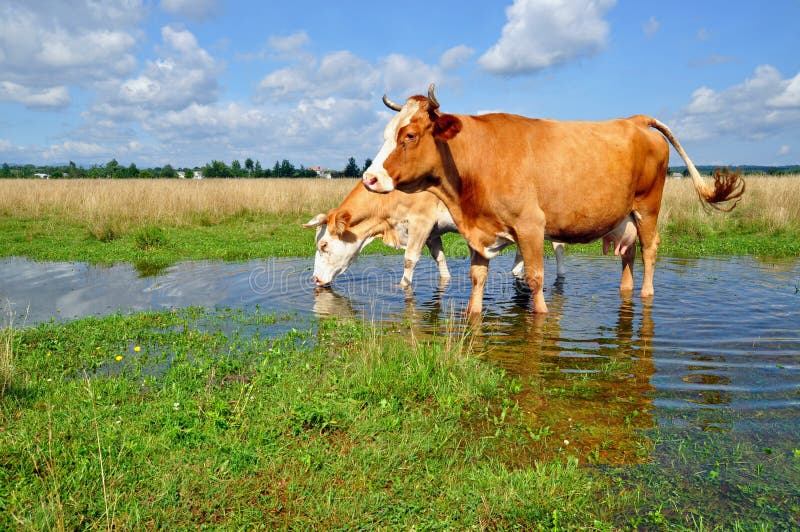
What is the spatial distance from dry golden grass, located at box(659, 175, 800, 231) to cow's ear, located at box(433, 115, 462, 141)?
11.2 m

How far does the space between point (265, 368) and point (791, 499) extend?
3878 millimetres

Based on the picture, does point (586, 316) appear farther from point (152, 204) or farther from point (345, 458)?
point (152, 204)

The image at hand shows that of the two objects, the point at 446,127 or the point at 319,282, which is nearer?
the point at 446,127

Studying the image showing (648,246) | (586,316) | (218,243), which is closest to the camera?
(586,316)

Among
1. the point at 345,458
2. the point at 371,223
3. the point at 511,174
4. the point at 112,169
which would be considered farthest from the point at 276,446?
the point at 112,169

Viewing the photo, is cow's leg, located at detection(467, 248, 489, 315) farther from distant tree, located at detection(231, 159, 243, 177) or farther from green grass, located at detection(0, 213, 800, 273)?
distant tree, located at detection(231, 159, 243, 177)

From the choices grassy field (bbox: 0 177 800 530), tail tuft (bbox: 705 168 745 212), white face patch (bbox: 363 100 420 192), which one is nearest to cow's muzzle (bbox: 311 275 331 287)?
grassy field (bbox: 0 177 800 530)

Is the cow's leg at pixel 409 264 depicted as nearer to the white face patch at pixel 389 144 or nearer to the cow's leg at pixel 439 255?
the cow's leg at pixel 439 255

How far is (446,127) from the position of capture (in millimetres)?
6469

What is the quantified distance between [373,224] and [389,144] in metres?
3.75

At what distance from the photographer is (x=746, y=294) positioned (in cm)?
845

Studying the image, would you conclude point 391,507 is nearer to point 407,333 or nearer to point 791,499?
point 791,499

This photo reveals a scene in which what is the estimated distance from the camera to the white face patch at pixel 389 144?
611 centimetres

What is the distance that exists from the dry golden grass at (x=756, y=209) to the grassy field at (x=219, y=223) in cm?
3
